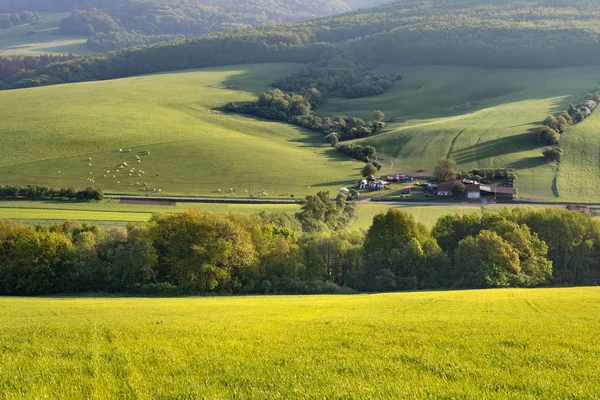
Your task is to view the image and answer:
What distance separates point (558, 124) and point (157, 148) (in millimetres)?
96251

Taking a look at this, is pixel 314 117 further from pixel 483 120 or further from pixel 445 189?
pixel 445 189

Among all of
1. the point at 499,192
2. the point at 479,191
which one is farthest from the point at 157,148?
the point at 499,192

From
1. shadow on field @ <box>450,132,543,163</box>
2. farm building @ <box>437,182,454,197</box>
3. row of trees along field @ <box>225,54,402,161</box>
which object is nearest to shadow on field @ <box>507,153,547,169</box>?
shadow on field @ <box>450,132,543,163</box>

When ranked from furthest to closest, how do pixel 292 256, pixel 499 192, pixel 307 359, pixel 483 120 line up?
pixel 483 120 → pixel 499 192 → pixel 292 256 → pixel 307 359

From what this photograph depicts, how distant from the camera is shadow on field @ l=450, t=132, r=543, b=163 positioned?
123m

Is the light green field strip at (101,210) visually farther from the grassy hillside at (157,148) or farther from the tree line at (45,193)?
the grassy hillside at (157,148)

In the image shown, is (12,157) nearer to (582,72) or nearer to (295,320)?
(295,320)

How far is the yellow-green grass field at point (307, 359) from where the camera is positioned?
1163 cm

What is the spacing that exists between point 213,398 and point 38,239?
4607cm

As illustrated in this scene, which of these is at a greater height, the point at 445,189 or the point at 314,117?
the point at 314,117

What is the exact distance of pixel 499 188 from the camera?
10238cm

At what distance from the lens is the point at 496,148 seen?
126 metres

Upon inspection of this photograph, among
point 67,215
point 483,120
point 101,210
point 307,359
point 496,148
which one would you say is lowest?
point 101,210

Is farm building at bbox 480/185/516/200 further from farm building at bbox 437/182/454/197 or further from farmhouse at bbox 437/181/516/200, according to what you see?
farm building at bbox 437/182/454/197
